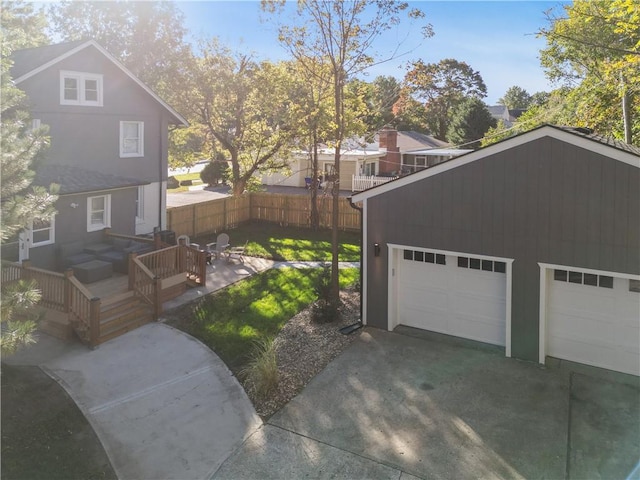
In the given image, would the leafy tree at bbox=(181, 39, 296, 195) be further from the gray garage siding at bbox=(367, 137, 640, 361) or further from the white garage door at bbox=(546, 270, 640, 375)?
the white garage door at bbox=(546, 270, 640, 375)

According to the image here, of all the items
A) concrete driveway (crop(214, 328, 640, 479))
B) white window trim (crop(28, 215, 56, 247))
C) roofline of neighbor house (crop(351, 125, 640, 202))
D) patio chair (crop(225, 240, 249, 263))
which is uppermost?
roofline of neighbor house (crop(351, 125, 640, 202))

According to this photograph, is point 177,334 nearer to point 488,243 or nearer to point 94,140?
point 488,243

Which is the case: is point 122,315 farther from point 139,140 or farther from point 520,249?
point 139,140

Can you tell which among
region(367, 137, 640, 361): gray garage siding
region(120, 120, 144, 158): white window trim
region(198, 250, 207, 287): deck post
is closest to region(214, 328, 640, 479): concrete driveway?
region(367, 137, 640, 361): gray garage siding

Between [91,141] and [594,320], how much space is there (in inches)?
625

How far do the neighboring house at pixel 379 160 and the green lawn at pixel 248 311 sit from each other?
2113 centimetres

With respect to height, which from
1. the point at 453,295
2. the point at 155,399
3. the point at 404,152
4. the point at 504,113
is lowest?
the point at 155,399

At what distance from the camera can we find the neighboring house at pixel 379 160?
37906 mm

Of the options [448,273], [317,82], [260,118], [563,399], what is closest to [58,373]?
[448,273]

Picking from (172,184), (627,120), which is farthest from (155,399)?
(172,184)

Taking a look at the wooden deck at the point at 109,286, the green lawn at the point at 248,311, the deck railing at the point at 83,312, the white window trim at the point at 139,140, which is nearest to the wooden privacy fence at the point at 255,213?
the white window trim at the point at 139,140

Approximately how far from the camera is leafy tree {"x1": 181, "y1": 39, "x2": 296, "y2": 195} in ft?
77.9

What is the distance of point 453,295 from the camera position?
37.3 ft

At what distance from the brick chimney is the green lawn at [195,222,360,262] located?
64.1ft
